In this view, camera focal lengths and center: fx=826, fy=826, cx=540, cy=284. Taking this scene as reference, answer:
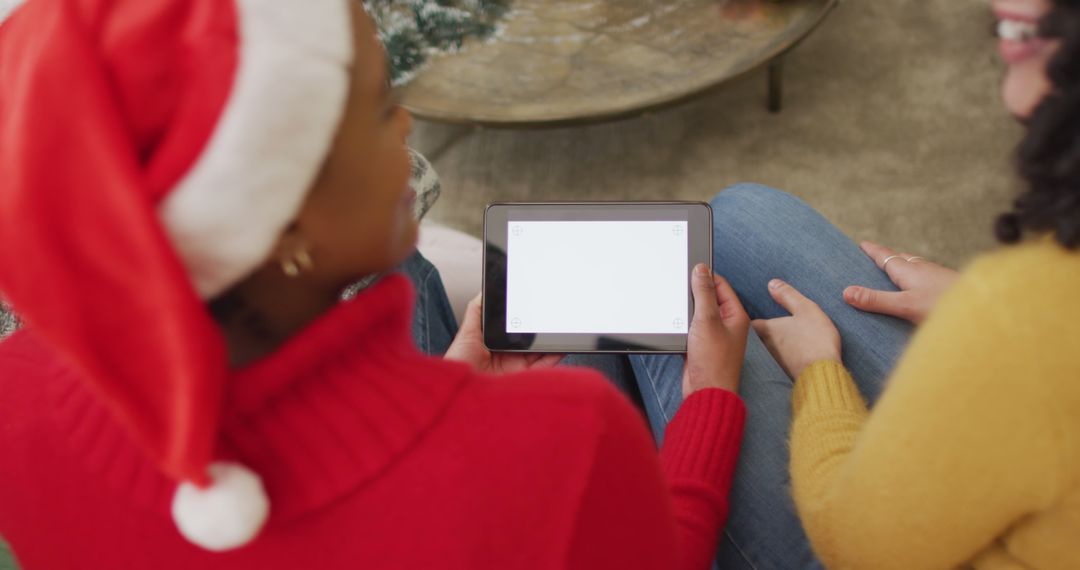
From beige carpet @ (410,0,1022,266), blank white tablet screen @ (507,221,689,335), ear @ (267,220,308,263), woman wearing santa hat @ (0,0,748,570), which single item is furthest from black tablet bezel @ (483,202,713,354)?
beige carpet @ (410,0,1022,266)

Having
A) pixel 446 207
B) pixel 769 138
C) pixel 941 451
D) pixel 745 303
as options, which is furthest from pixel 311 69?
pixel 769 138

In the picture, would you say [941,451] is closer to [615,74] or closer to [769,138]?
[615,74]

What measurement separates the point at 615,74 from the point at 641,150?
0.96ft

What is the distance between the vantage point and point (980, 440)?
0.53 m

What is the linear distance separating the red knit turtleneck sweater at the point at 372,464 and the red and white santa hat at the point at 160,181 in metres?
0.05

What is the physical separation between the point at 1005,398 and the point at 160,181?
49cm

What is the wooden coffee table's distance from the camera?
1.49 metres

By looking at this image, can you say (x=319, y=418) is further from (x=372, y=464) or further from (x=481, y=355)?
(x=481, y=355)

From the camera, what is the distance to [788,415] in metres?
0.87

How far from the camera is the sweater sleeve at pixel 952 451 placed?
0.50 m

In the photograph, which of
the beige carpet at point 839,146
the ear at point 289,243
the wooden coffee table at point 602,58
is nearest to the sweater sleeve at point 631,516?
the ear at point 289,243

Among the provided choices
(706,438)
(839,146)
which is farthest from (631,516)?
(839,146)

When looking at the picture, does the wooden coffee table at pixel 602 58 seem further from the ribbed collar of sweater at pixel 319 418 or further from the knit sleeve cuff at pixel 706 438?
the ribbed collar of sweater at pixel 319 418

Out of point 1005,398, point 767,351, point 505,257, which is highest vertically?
point 1005,398
